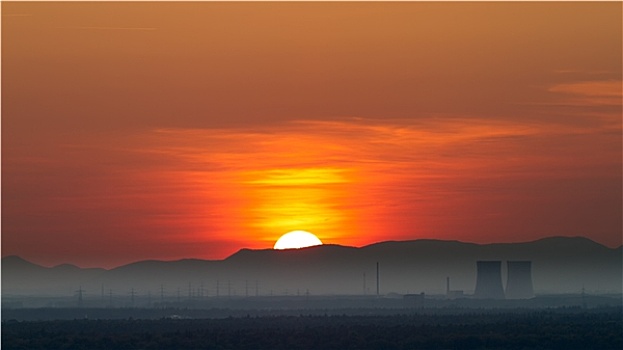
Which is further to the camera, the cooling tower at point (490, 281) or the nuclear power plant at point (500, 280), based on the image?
the nuclear power plant at point (500, 280)

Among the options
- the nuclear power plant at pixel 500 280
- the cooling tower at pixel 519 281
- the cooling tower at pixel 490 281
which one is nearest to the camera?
the cooling tower at pixel 490 281

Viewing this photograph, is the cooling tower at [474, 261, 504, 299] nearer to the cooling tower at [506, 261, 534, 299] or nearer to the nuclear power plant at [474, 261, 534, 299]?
the nuclear power plant at [474, 261, 534, 299]

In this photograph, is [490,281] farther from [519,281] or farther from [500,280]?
[519,281]

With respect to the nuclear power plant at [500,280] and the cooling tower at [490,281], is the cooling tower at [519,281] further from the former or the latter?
the cooling tower at [490,281]

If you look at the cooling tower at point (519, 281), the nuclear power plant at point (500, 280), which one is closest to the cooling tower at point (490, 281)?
the nuclear power plant at point (500, 280)

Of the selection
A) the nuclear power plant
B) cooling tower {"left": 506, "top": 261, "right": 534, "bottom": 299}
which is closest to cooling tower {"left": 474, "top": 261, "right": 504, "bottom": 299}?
the nuclear power plant

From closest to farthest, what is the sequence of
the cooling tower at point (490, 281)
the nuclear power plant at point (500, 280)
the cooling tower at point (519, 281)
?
the cooling tower at point (490, 281), the nuclear power plant at point (500, 280), the cooling tower at point (519, 281)

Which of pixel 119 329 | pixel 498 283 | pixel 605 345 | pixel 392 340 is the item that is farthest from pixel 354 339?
pixel 498 283
